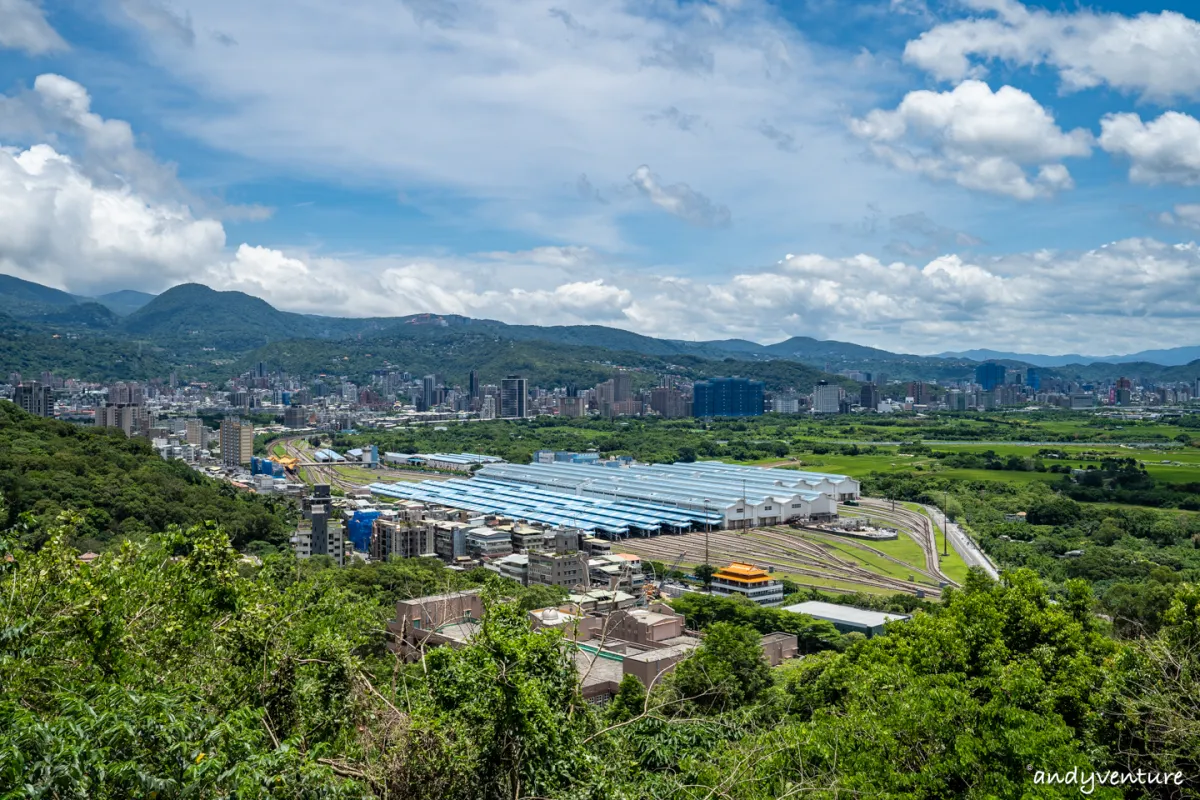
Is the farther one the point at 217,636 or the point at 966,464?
the point at 966,464

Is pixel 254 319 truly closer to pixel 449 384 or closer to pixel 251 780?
Answer: pixel 449 384

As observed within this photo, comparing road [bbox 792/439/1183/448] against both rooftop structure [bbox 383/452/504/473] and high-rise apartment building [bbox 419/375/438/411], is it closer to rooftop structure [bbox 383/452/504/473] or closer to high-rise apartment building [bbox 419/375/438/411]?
rooftop structure [bbox 383/452/504/473]

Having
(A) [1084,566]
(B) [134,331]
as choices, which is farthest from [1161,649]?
(B) [134,331]

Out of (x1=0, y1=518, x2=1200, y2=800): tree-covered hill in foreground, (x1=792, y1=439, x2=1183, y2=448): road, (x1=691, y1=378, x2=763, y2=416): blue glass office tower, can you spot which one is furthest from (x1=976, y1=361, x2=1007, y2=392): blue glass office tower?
(x1=0, y1=518, x2=1200, y2=800): tree-covered hill in foreground

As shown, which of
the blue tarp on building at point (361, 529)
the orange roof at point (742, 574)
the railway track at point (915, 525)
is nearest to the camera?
the orange roof at point (742, 574)

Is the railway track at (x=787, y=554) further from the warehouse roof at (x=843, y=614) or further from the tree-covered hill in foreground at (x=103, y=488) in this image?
the tree-covered hill in foreground at (x=103, y=488)

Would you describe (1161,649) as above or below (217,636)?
below

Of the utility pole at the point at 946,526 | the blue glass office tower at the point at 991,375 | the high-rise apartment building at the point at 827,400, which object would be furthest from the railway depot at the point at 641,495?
the blue glass office tower at the point at 991,375
